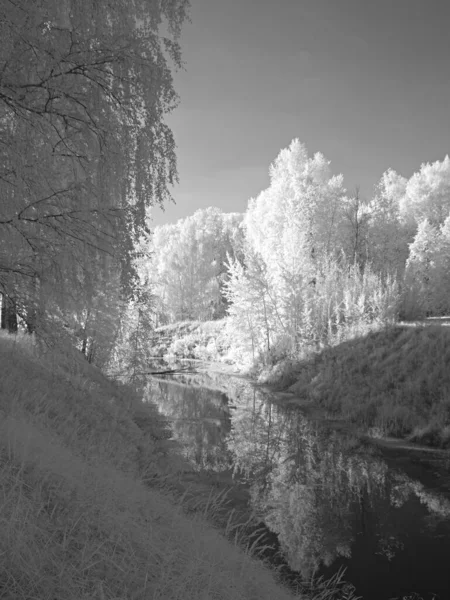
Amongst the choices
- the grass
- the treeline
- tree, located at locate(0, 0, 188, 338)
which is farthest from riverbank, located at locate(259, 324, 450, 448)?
tree, located at locate(0, 0, 188, 338)

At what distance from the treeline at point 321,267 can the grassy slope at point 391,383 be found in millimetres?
1646

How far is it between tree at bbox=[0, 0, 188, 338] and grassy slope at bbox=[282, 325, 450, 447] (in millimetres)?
9672

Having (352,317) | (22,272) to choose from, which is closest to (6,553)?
(22,272)

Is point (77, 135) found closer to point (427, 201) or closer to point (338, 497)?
point (338, 497)

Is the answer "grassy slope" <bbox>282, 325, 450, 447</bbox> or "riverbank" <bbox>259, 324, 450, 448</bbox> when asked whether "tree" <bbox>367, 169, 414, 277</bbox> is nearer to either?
"riverbank" <bbox>259, 324, 450, 448</bbox>

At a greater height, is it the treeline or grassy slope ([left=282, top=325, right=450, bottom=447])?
the treeline

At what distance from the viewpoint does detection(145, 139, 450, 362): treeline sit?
768 inches

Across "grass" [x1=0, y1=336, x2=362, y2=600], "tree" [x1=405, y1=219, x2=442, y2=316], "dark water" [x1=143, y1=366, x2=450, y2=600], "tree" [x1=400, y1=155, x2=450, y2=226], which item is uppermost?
"tree" [x1=400, y1=155, x2=450, y2=226]

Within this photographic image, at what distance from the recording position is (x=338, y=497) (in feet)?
25.9

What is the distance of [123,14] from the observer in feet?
14.1

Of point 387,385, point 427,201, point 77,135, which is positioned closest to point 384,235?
point 427,201

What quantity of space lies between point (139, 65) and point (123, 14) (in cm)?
61

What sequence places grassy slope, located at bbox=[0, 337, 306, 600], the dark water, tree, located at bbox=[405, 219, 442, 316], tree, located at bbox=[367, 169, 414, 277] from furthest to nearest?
tree, located at bbox=[367, 169, 414, 277] → tree, located at bbox=[405, 219, 442, 316] → the dark water → grassy slope, located at bbox=[0, 337, 306, 600]

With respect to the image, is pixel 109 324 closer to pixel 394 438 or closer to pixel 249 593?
pixel 394 438
